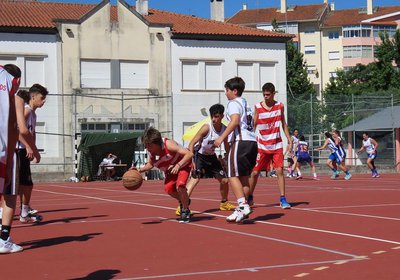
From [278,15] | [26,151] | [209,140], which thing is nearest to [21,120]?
[26,151]

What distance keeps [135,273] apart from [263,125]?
22.4ft

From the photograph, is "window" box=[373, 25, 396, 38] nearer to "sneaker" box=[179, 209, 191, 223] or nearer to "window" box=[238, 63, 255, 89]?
"window" box=[238, 63, 255, 89]

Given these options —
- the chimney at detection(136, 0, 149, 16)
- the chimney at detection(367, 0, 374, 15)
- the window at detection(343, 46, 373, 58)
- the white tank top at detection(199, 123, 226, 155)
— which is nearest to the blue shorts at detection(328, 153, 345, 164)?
the white tank top at detection(199, 123, 226, 155)

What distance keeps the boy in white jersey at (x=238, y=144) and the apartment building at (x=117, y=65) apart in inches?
1167

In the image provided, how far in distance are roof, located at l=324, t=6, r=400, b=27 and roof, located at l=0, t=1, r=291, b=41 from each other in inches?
2382

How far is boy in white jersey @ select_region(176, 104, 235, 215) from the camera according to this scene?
42.8 ft

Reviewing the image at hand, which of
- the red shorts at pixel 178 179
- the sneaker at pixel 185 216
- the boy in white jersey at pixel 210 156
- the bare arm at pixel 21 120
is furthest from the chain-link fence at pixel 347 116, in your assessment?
the bare arm at pixel 21 120

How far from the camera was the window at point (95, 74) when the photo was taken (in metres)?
45.5

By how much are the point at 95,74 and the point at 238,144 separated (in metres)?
34.8

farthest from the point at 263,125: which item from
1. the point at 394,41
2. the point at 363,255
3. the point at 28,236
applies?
the point at 394,41

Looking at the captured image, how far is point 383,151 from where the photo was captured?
4472cm

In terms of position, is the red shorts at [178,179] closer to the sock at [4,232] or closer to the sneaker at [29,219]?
the sneaker at [29,219]

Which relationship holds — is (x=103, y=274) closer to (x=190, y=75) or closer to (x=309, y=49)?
(x=190, y=75)

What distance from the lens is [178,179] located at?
11820mm
